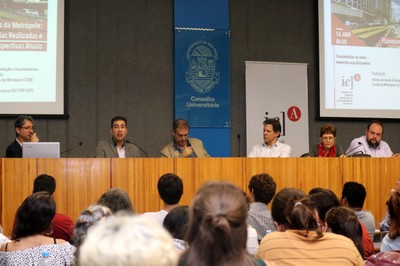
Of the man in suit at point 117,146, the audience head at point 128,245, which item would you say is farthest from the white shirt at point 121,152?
the audience head at point 128,245

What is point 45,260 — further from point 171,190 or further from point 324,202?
point 324,202

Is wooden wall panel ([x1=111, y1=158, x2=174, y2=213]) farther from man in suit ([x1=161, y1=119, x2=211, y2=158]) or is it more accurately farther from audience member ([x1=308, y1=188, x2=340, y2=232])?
audience member ([x1=308, y1=188, x2=340, y2=232])

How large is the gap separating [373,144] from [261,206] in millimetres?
2945

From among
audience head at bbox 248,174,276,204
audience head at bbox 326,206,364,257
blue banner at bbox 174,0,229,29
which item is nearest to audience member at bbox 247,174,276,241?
audience head at bbox 248,174,276,204

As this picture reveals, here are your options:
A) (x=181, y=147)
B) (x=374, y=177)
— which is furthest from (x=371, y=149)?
(x=181, y=147)

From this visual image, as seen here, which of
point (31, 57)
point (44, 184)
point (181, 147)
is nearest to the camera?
point (44, 184)

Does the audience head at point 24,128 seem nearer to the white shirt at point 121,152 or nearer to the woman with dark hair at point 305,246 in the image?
the white shirt at point 121,152

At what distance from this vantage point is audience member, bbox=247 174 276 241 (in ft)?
12.9

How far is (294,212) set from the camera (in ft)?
8.01

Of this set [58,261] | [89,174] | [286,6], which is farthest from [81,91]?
[58,261]

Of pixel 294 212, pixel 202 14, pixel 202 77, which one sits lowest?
pixel 294 212

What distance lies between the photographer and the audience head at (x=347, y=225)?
279 centimetres

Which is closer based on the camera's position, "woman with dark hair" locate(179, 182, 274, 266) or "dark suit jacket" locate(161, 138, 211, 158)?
"woman with dark hair" locate(179, 182, 274, 266)

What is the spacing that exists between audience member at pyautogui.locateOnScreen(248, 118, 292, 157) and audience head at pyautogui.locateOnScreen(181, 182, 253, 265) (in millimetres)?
4486
